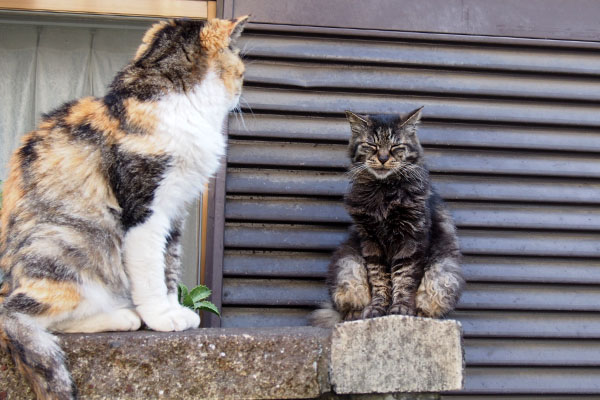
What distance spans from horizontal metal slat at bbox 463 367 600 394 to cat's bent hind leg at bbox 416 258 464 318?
915 millimetres

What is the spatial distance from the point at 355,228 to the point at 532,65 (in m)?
1.68

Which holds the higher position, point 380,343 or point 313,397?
point 380,343

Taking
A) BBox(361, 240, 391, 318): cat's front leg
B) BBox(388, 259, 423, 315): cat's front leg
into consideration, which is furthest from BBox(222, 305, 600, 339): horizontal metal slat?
BBox(388, 259, 423, 315): cat's front leg

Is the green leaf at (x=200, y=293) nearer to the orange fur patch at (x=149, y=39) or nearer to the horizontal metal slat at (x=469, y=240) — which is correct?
the horizontal metal slat at (x=469, y=240)

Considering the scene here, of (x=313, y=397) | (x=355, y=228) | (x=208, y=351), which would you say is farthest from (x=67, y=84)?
(x=313, y=397)

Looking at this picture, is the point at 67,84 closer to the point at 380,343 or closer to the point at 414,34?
the point at 414,34

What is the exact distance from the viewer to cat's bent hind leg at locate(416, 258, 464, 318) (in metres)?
2.97

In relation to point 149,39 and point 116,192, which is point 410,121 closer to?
point 149,39

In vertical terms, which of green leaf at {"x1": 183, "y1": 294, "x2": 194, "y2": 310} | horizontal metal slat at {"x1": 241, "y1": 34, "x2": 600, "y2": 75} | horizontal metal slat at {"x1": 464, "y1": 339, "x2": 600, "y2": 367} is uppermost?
horizontal metal slat at {"x1": 241, "y1": 34, "x2": 600, "y2": 75}

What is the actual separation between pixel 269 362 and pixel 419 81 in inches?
87.6

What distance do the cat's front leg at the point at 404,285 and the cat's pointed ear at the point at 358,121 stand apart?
0.73 metres

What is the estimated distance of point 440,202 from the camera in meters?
3.40

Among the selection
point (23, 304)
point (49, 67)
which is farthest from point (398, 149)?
point (49, 67)

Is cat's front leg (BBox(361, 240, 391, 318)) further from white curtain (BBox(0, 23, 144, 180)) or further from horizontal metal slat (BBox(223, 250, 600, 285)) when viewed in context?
white curtain (BBox(0, 23, 144, 180))
